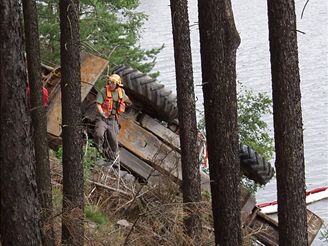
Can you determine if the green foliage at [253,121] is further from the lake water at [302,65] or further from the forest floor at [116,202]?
the forest floor at [116,202]

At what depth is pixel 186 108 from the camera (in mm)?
13195

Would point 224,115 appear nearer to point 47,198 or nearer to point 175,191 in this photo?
Answer: point 47,198

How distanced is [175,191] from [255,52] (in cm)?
4109

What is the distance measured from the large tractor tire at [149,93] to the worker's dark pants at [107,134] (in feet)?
3.23

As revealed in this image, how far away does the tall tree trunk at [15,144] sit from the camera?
597cm

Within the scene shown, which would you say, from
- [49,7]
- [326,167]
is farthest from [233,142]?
[326,167]

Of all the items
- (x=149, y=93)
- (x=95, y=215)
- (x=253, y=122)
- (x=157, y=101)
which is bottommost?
(x=253, y=122)

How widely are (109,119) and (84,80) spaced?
94 cm

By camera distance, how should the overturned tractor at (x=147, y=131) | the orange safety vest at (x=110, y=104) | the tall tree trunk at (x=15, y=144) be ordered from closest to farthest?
the tall tree trunk at (x=15, y=144) → the orange safety vest at (x=110, y=104) → the overturned tractor at (x=147, y=131)

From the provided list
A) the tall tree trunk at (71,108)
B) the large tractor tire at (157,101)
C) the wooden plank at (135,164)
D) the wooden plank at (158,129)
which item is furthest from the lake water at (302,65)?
the tall tree trunk at (71,108)

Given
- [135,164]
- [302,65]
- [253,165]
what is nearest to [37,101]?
[135,164]

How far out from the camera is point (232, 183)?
957 cm

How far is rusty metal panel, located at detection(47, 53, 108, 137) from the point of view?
53.1ft

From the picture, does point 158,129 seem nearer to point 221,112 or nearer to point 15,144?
point 221,112
